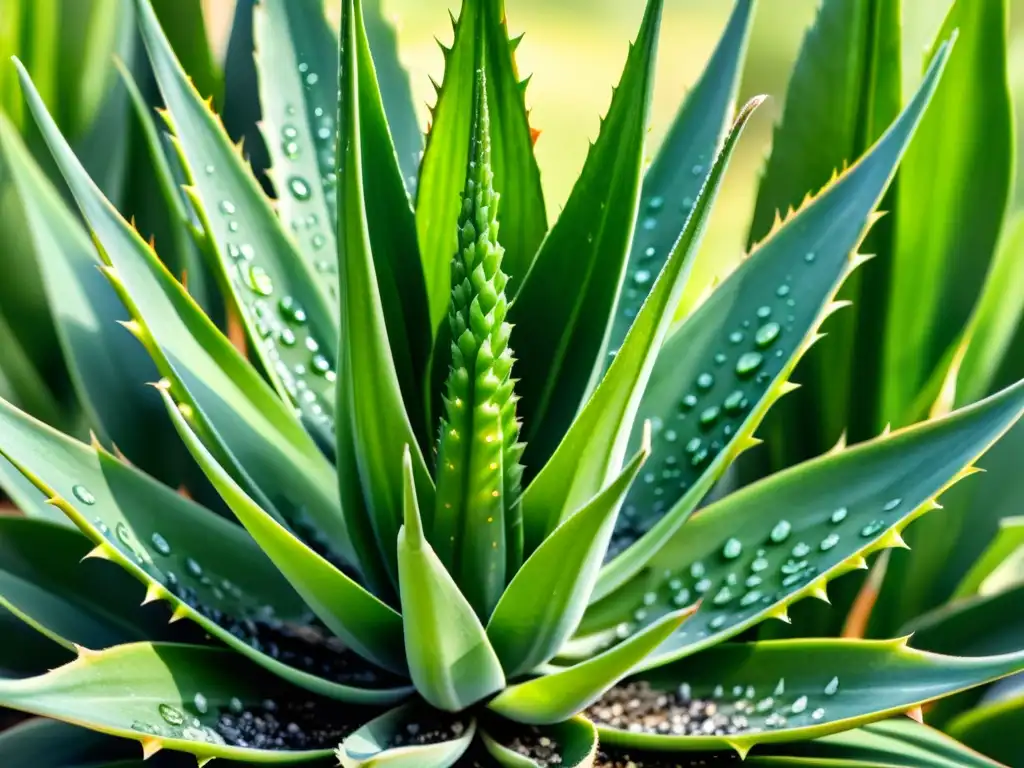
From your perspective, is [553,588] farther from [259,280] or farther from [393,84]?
→ [393,84]

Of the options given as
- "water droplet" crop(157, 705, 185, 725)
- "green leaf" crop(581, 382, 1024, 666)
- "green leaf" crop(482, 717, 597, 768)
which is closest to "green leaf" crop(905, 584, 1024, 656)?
"green leaf" crop(581, 382, 1024, 666)

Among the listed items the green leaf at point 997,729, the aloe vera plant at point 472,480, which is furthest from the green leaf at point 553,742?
the green leaf at point 997,729

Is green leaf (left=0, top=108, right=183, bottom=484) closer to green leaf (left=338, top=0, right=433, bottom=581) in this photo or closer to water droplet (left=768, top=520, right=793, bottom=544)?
green leaf (left=338, top=0, right=433, bottom=581)

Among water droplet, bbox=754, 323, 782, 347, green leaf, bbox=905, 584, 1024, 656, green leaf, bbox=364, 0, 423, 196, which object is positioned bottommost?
green leaf, bbox=905, 584, 1024, 656

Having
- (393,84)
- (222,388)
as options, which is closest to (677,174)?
(393,84)

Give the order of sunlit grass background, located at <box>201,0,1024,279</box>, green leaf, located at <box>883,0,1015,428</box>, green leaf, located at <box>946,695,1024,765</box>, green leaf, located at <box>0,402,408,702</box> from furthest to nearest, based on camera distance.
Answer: sunlit grass background, located at <box>201,0,1024,279</box>, green leaf, located at <box>883,0,1015,428</box>, green leaf, located at <box>946,695,1024,765</box>, green leaf, located at <box>0,402,408,702</box>

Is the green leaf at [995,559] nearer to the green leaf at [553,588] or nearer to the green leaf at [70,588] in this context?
the green leaf at [553,588]

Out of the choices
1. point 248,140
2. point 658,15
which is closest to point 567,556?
point 658,15
